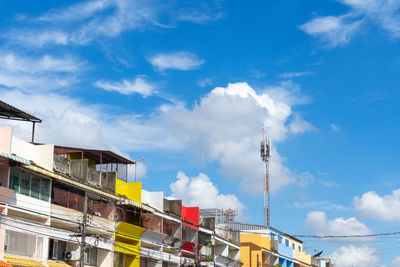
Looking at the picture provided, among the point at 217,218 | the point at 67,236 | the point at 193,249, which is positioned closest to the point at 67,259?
the point at 67,236

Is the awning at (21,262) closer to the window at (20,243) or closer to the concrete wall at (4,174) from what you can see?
the window at (20,243)

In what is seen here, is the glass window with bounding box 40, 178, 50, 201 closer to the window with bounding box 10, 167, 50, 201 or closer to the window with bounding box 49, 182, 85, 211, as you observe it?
the window with bounding box 10, 167, 50, 201

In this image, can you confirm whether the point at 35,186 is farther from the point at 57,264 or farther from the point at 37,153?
the point at 57,264

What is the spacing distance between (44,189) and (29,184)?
5.52 feet

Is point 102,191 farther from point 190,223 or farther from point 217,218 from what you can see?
point 217,218

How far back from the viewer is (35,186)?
43.7 meters

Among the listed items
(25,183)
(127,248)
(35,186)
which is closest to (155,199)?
(127,248)

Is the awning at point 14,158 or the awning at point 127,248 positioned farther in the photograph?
the awning at point 127,248

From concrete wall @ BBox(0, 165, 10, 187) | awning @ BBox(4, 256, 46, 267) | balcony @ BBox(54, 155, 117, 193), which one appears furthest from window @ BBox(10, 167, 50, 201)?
awning @ BBox(4, 256, 46, 267)

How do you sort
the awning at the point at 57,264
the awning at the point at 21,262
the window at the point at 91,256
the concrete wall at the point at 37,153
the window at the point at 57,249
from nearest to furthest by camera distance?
the awning at the point at 21,262 < the concrete wall at the point at 37,153 < the awning at the point at 57,264 < the window at the point at 57,249 < the window at the point at 91,256

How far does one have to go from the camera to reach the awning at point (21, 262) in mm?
39741

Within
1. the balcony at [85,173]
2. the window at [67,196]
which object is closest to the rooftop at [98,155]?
the balcony at [85,173]

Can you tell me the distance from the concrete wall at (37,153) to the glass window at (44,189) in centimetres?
97

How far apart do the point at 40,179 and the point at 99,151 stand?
968cm
